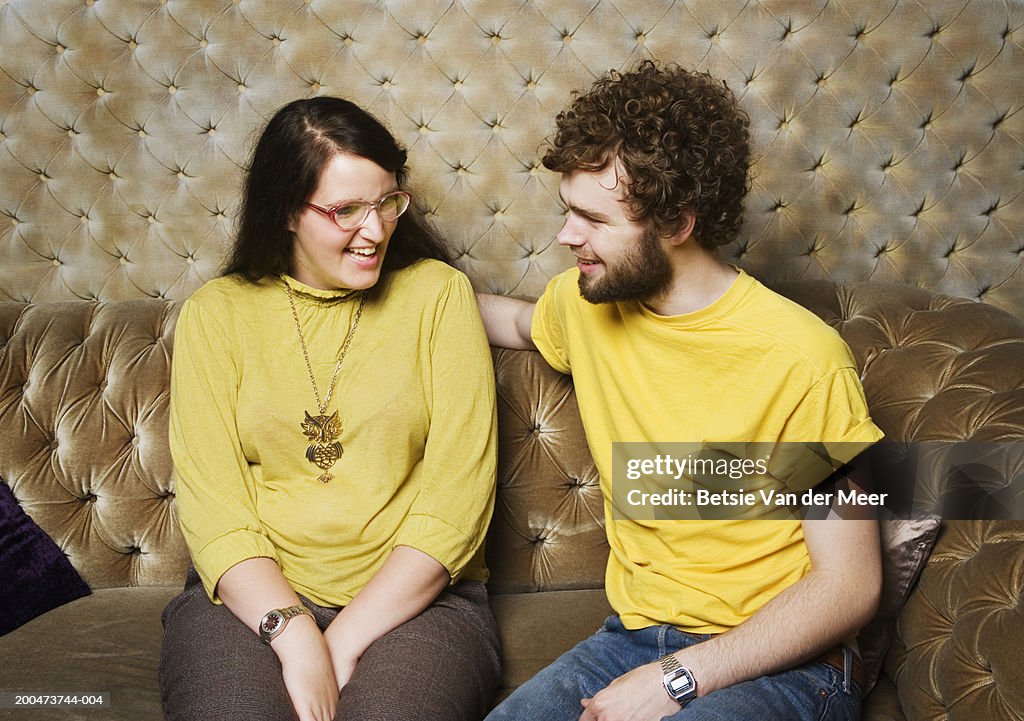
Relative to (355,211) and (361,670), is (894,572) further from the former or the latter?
(355,211)

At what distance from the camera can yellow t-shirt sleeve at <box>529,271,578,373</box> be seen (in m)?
1.92

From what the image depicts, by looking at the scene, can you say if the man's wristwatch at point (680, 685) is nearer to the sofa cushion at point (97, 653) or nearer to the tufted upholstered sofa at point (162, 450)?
the tufted upholstered sofa at point (162, 450)

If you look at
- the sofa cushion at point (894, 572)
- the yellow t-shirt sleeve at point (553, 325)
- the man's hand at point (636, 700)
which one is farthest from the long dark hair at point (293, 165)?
the sofa cushion at point (894, 572)

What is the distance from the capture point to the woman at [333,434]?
5.38ft

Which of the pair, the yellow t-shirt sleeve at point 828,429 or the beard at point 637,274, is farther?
the beard at point 637,274

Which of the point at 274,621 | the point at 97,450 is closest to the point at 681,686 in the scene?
the point at 274,621

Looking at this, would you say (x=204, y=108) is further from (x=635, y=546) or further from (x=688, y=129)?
(x=635, y=546)

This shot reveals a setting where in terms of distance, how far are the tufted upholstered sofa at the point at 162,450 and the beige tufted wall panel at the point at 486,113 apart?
0.25m

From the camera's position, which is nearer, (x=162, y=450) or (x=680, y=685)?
(x=680, y=685)

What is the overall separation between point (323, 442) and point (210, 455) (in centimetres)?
21

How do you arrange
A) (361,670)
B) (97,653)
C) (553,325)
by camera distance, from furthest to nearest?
(553,325) < (97,653) < (361,670)

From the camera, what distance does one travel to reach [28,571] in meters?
2.03

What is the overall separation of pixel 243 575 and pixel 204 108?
124 centimetres

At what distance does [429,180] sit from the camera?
2.37 meters
